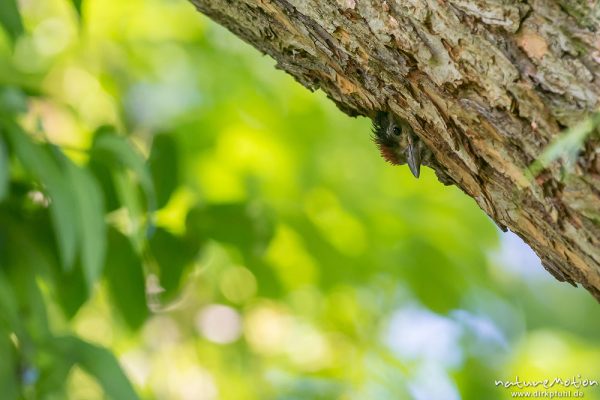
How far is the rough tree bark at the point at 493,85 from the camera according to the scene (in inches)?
31.4

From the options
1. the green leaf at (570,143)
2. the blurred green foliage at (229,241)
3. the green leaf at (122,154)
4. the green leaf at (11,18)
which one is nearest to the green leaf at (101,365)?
the blurred green foliage at (229,241)

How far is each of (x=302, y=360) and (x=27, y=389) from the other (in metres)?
1.18

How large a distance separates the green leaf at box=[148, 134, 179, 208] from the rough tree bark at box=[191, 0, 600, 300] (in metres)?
0.68

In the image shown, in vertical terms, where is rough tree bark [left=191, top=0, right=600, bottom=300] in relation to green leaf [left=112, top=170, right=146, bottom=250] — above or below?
above

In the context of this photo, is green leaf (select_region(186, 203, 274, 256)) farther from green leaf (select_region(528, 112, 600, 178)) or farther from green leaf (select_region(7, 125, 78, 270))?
green leaf (select_region(528, 112, 600, 178))

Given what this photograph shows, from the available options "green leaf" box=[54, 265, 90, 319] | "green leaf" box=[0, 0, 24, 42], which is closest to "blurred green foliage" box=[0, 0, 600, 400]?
"green leaf" box=[54, 265, 90, 319]

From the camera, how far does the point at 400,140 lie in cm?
98

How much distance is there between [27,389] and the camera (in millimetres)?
1386

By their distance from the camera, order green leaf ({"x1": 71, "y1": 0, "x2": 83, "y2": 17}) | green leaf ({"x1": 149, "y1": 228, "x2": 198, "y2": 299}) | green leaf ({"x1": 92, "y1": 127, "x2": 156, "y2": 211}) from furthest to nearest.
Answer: green leaf ({"x1": 149, "y1": 228, "x2": 198, "y2": 299}) → green leaf ({"x1": 92, "y1": 127, "x2": 156, "y2": 211}) → green leaf ({"x1": 71, "y1": 0, "x2": 83, "y2": 17})

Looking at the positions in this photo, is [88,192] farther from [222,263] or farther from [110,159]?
[222,263]

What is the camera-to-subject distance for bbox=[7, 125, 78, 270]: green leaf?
1285 millimetres

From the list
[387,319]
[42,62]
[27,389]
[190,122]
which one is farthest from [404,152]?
[42,62]

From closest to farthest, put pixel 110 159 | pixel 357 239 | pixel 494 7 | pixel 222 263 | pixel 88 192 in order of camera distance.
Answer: pixel 494 7 → pixel 88 192 → pixel 110 159 → pixel 357 239 → pixel 222 263

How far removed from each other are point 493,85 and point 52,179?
0.76 metres
